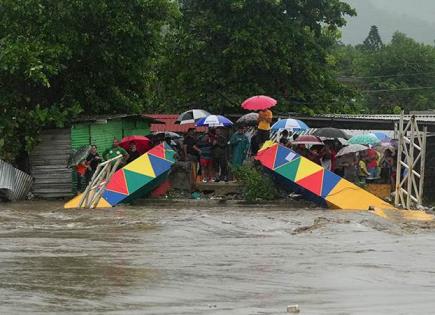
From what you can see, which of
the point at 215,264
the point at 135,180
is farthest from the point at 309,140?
the point at 215,264

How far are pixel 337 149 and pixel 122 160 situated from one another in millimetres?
5987

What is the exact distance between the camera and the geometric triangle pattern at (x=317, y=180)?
55.2ft

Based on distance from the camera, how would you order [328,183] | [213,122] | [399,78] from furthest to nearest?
[399,78]
[213,122]
[328,183]

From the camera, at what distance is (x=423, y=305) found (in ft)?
24.4

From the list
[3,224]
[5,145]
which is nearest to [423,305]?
[3,224]

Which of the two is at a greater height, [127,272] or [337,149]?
[337,149]

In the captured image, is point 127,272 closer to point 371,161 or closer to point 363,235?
point 363,235

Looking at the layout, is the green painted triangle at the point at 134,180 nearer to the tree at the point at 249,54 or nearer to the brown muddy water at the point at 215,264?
the brown muddy water at the point at 215,264

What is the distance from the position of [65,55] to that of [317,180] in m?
7.64

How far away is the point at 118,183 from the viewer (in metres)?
17.5

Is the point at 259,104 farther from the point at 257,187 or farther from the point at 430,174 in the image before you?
the point at 430,174

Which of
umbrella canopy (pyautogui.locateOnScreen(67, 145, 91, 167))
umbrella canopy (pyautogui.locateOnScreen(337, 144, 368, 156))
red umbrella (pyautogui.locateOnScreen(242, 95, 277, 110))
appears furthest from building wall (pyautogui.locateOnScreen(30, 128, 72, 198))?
umbrella canopy (pyautogui.locateOnScreen(337, 144, 368, 156))

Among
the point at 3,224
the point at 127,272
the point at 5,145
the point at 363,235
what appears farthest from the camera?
the point at 5,145

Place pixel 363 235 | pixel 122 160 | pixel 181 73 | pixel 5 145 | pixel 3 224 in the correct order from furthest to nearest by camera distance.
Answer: pixel 181 73 < pixel 5 145 < pixel 122 160 < pixel 3 224 < pixel 363 235
